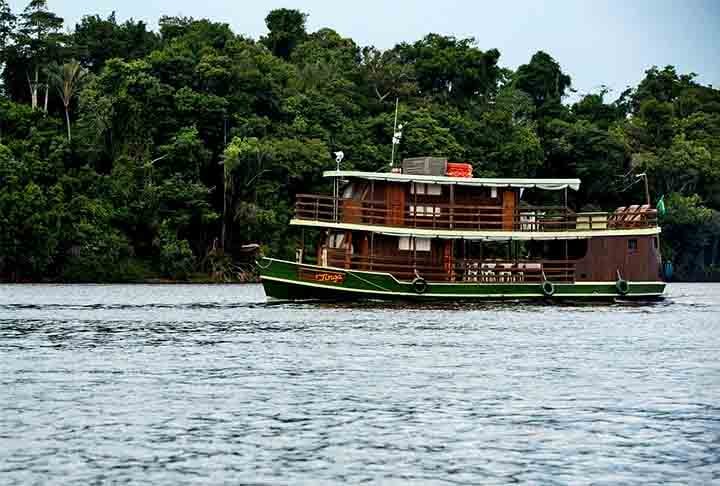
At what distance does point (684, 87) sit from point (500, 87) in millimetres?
21884

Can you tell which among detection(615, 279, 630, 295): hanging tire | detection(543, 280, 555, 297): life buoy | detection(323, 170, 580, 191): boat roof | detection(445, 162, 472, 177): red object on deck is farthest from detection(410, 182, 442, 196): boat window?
detection(615, 279, 630, 295): hanging tire

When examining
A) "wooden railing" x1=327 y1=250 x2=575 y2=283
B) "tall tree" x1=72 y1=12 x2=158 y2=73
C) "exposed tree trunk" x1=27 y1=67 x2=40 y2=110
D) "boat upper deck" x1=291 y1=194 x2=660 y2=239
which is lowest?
"wooden railing" x1=327 y1=250 x2=575 y2=283

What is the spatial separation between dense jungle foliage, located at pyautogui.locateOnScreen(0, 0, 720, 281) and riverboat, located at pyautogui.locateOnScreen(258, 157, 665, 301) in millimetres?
26892

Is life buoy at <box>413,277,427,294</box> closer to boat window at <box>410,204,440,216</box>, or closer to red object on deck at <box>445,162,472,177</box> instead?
boat window at <box>410,204,440,216</box>

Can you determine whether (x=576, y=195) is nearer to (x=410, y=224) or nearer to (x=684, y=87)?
(x=684, y=87)

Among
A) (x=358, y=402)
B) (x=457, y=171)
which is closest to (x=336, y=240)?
(x=457, y=171)

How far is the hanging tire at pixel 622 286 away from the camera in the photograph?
4434 centimetres

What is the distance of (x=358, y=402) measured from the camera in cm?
1841

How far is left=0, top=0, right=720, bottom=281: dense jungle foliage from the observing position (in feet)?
227

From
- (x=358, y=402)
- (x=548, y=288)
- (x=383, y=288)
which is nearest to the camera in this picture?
(x=358, y=402)

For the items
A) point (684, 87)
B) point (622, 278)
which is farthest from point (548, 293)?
point (684, 87)

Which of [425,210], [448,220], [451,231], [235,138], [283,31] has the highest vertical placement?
[283,31]

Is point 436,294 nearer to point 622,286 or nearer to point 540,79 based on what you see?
point 622,286

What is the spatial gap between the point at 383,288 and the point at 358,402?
2372cm
